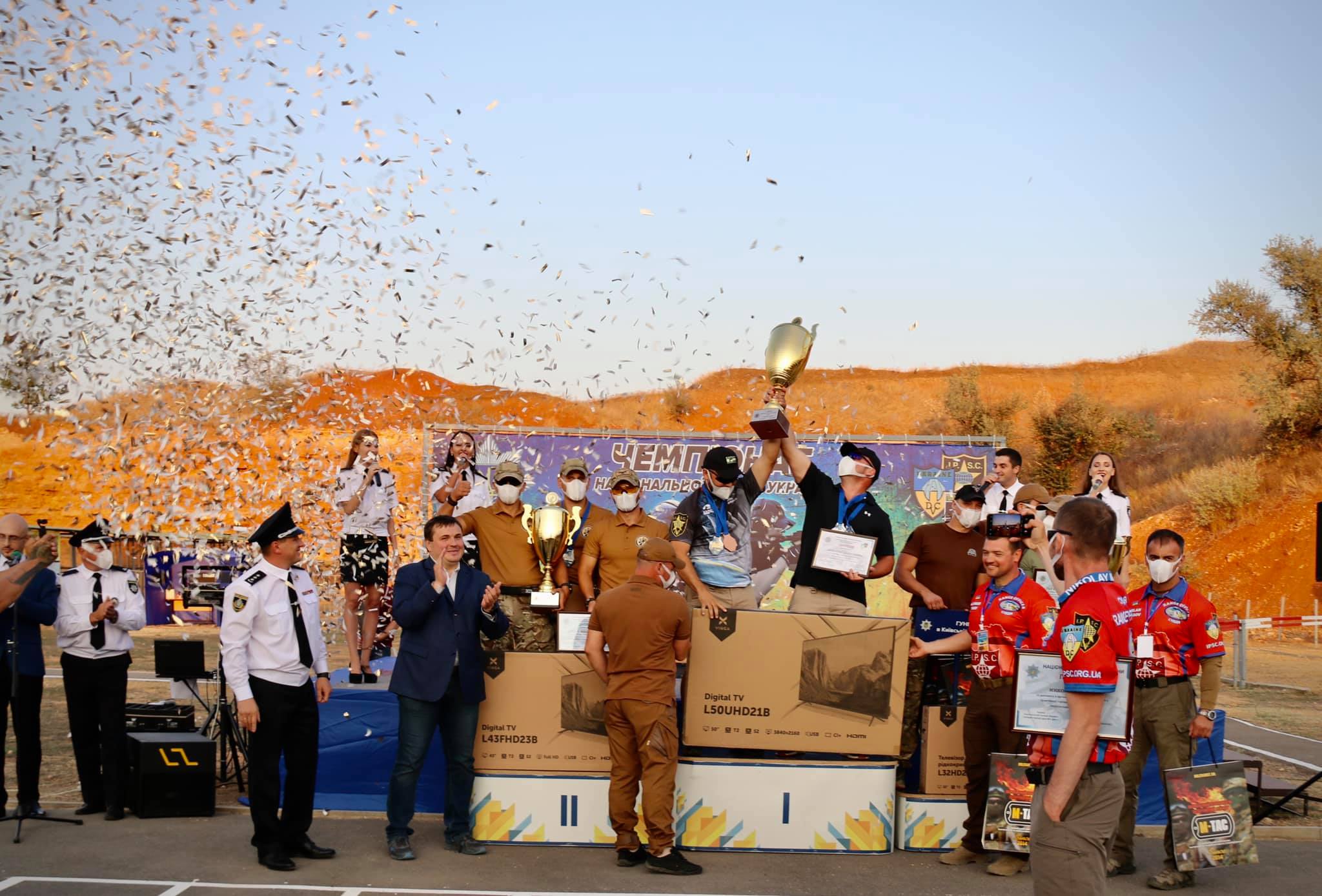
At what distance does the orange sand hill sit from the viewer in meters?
20.7

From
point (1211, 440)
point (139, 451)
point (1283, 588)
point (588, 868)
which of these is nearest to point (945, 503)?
point (588, 868)

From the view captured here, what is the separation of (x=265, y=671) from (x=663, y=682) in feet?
8.07

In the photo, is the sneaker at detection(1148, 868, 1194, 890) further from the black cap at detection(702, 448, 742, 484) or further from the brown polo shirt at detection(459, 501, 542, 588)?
the brown polo shirt at detection(459, 501, 542, 588)

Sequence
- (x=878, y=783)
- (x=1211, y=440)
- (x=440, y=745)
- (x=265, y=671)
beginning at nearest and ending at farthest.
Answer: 1. (x=265, y=671)
2. (x=878, y=783)
3. (x=440, y=745)
4. (x=1211, y=440)

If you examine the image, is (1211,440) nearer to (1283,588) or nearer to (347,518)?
(1283,588)

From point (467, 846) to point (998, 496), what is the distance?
16.9ft


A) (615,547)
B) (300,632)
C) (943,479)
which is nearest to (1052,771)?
(300,632)

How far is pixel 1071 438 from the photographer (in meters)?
45.2

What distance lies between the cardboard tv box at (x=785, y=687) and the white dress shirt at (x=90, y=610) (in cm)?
408

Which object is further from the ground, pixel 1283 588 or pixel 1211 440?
pixel 1211 440

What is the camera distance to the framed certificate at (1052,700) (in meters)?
4.59

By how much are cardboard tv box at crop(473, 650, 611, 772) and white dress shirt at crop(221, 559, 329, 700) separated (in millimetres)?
1331

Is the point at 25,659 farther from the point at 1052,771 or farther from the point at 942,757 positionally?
the point at 1052,771

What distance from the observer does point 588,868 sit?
25.0ft
